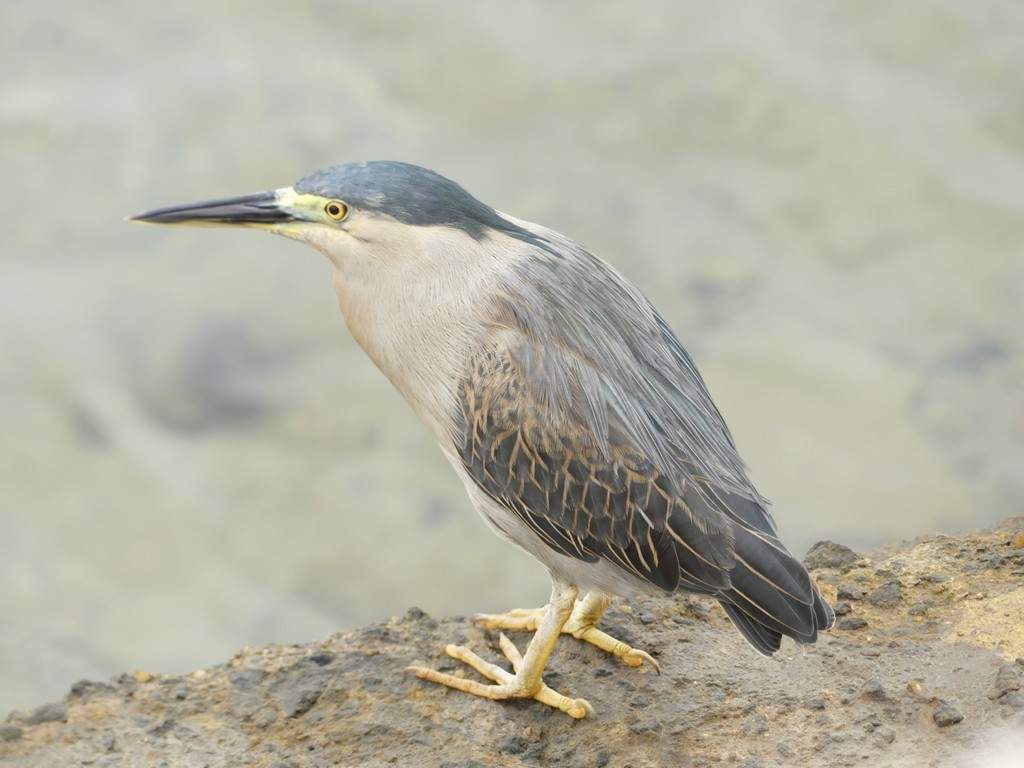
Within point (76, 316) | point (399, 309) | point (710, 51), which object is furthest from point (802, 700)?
point (710, 51)

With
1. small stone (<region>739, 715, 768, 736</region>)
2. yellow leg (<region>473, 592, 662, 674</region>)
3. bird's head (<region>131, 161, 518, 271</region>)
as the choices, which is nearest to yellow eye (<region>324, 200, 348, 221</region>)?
bird's head (<region>131, 161, 518, 271</region>)

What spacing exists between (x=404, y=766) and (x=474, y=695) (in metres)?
0.49

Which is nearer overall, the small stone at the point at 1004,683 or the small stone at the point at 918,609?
the small stone at the point at 1004,683

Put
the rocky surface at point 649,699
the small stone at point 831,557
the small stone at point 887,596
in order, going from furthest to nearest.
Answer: the small stone at point 831,557
the small stone at point 887,596
the rocky surface at point 649,699

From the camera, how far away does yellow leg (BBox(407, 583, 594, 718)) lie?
466 centimetres

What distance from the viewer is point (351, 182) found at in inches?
174

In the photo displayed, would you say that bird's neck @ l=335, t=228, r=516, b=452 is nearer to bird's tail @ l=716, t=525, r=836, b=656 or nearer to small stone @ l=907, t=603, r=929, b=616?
bird's tail @ l=716, t=525, r=836, b=656

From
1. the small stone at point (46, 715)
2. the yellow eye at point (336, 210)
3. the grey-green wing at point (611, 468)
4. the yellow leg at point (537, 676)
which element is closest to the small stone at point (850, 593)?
the grey-green wing at point (611, 468)

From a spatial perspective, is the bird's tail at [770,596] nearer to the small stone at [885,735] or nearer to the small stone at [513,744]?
the small stone at [885,735]

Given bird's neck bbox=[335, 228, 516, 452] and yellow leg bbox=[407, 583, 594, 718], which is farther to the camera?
yellow leg bbox=[407, 583, 594, 718]

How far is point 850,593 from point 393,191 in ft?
7.30

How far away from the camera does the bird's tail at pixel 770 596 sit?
4234mm

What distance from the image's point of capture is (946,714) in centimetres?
412

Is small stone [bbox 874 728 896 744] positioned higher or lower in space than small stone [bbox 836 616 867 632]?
lower
